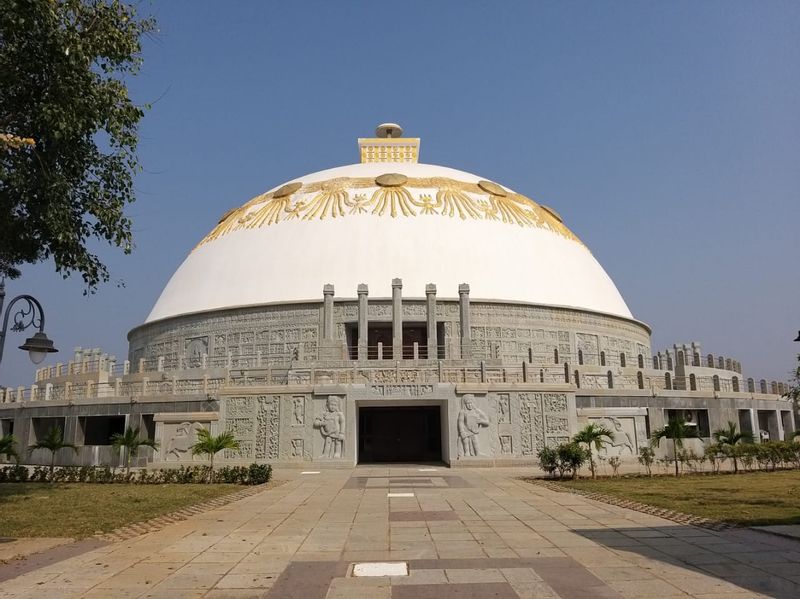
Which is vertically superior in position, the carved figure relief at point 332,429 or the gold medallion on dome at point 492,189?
the gold medallion on dome at point 492,189

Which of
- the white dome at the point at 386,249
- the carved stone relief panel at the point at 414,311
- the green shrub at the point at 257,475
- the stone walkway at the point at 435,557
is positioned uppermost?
the white dome at the point at 386,249

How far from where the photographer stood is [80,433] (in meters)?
23.5

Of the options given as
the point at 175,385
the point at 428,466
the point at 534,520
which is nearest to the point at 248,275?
the point at 175,385

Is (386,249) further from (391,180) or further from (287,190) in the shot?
(287,190)

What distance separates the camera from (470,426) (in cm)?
1883

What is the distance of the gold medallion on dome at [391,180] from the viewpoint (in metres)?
31.5

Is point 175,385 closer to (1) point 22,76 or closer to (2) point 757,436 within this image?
(1) point 22,76

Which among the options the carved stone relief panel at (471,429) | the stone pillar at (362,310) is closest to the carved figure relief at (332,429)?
the carved stone relief panel at (471,429)

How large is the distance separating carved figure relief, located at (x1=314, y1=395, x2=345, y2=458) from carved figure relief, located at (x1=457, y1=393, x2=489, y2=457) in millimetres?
3610

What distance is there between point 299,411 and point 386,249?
1135 cm

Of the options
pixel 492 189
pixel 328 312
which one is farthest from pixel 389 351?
pixel 492 189

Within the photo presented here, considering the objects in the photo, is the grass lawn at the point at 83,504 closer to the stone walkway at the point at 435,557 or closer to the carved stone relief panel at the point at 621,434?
the stone walkway at the point at 435,557

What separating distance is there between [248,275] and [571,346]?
15576 millimetres

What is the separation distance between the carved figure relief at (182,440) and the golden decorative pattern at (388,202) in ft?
45.6
